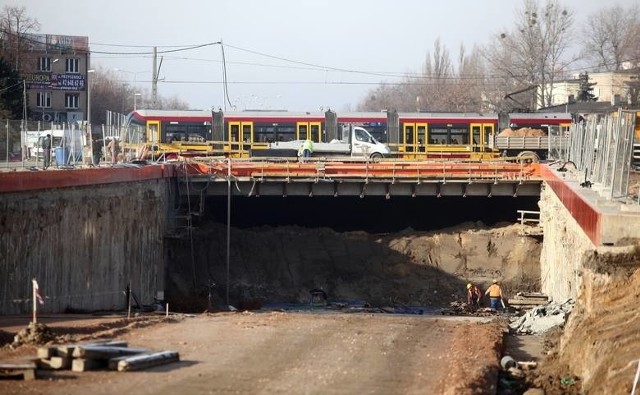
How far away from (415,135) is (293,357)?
146 feet

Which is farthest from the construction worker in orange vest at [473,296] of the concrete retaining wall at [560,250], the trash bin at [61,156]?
the trash bin at [61,156]

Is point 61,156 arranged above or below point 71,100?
below

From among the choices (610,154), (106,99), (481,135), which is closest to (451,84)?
(106,99)

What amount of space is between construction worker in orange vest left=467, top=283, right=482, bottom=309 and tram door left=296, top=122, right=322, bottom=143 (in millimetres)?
19679

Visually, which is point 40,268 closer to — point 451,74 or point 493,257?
point 493,257

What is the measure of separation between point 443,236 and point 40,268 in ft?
82.9

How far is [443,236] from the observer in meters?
50.2

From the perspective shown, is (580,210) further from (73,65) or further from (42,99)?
(73,65)

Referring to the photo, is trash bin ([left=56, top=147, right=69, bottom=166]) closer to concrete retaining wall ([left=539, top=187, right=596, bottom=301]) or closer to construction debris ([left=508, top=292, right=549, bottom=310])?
construction debris ([left=508, top=292, right=549, bottom=310])

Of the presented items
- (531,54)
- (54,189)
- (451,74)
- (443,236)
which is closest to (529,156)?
(443,236)

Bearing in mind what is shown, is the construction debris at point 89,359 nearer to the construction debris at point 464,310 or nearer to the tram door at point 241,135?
the construction debris at point 464,310

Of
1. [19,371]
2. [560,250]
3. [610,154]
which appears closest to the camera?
[19,371]

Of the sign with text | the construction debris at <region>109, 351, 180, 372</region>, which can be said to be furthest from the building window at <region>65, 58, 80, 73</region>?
the construction debris at <region>109, 351, 180, 372</region>

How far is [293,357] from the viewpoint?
18.7 metres
